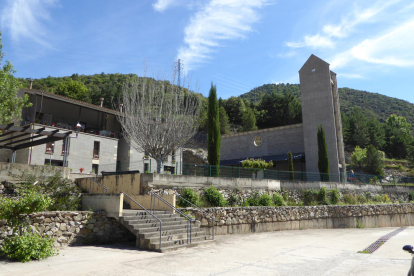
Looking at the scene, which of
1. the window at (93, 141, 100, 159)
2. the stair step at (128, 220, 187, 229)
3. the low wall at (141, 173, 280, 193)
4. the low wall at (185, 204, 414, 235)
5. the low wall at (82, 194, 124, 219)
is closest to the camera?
the stair step at (128, 220, 187, 229)

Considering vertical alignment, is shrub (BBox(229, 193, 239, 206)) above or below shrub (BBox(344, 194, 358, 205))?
above

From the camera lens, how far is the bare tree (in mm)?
18156

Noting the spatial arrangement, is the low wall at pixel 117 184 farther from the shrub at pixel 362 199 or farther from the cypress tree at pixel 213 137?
the shrub at pixel 362 199

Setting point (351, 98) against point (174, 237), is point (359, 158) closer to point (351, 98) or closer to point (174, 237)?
point (174, 237)

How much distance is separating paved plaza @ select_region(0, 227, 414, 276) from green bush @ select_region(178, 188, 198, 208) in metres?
2.85

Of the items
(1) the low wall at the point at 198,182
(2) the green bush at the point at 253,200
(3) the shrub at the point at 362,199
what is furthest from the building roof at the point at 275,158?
(2) the green bush at the point at 253,200

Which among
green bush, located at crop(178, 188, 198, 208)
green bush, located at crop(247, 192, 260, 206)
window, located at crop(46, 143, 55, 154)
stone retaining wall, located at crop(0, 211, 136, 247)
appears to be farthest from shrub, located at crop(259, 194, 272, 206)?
window, located at crop(46, 143, 55, 154)

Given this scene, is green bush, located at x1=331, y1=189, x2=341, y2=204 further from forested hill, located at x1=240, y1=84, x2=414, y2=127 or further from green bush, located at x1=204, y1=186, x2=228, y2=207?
forested hill, located at x1=240, y1=84, x2=414, y2=127

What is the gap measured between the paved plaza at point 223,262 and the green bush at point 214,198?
3417 mm

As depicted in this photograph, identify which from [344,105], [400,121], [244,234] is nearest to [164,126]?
[244,234]

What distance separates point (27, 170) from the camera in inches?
514

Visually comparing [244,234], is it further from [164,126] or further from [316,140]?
[316,140]

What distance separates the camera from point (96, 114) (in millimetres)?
31938

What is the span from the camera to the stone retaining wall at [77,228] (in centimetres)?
901
